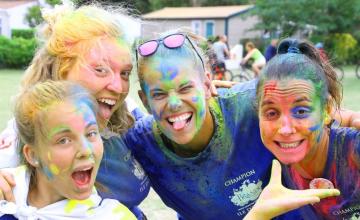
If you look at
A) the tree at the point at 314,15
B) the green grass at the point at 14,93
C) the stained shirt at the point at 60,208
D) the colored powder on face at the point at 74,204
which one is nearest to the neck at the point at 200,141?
the stained shirt at the point at 60,208

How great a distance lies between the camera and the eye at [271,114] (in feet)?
8.16

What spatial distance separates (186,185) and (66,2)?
1.28 metres

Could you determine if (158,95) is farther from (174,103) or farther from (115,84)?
(115,84)

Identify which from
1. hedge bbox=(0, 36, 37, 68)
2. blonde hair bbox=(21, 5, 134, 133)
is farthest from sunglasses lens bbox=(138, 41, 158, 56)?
hedge bbox=(0, 36, 37, 68)

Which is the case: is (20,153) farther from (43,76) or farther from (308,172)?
(308,172)

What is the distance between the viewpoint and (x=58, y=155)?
227cm

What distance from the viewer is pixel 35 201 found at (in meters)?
2.38

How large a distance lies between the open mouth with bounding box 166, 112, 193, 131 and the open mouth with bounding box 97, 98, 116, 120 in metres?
0.30

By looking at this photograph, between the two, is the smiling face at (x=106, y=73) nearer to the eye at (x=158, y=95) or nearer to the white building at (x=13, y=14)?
the eye at (x=158, y=95)

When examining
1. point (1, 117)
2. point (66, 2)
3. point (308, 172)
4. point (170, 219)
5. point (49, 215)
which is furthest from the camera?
point (1, 117)

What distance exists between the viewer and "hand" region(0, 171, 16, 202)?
233 centimetres

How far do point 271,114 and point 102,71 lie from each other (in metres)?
0.87

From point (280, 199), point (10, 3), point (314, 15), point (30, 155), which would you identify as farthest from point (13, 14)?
point (280, 199)

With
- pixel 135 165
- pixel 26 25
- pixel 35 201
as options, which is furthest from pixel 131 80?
pixel 26 25
